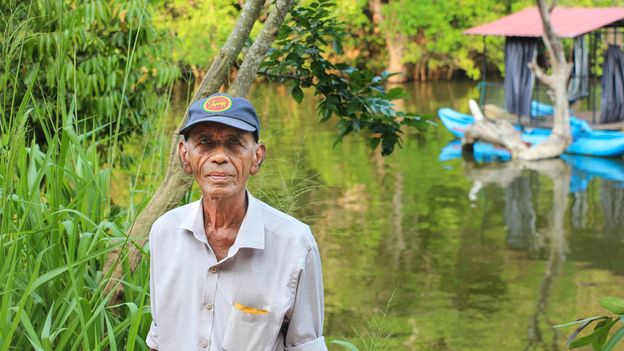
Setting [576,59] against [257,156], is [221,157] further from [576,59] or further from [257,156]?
[576,59]

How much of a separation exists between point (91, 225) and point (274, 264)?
5.12ft

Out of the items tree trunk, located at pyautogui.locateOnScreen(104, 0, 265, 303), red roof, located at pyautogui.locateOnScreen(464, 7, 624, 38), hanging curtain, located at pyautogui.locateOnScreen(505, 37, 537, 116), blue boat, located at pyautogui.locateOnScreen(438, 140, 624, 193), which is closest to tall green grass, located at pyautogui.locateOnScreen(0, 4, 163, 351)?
tree trunk, located at pyautogui.locateOnScreen(104, 0, 265, 303)

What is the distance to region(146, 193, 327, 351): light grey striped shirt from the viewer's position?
2.61 metres

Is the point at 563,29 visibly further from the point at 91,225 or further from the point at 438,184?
the point at 91,225

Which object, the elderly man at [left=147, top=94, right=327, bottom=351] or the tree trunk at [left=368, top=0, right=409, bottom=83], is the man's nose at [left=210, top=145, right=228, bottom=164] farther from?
the tree trunk at [left=368, top=0, right=409, bottom=83]

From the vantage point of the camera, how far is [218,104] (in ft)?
8.55

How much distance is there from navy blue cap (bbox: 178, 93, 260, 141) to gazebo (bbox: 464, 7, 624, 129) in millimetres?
20888

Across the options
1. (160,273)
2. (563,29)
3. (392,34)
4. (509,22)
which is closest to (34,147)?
(160,273)

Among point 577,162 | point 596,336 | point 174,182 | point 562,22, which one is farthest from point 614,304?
point 562,22

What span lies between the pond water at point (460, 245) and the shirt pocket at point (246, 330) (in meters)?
3.80

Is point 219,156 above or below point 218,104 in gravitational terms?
below

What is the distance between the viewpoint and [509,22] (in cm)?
2666

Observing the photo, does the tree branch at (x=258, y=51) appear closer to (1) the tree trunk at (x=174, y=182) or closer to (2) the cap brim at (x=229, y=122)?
(1) the tree trunk at (x=174, y=182)

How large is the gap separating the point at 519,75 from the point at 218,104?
23.0 metres
